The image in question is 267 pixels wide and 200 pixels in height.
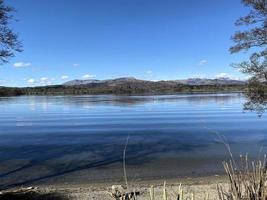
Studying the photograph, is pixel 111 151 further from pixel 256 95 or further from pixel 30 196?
pixel 30 196

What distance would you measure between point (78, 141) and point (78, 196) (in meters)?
13.9

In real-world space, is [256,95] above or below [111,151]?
above

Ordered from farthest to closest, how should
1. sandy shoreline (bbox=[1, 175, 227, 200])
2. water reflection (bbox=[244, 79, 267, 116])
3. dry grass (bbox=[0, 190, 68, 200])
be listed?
water reflection (bbox=[244, 79, 267, 116]) < sandy shoreline (bbox=[1, 175, 227, 200]) < dry grass (bbox=[0, 190, 68, 200])

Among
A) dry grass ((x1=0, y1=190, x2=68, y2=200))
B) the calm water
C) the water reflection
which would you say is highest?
the water reflection

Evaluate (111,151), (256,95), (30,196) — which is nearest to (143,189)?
(30,196)

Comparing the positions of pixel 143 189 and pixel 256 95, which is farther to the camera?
pixel 256 95

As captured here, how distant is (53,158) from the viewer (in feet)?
66.6

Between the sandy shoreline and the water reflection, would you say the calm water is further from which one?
the water reflection

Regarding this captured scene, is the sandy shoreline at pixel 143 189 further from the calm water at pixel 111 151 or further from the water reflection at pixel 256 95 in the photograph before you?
the water reflection at pixel 256 95

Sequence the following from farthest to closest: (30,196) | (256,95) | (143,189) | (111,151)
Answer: (111,151), (256,95), (143,189), (30,196)

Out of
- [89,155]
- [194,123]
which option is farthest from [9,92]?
[89,155]

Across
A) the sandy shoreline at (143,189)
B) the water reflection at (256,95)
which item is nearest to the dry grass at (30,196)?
the sandy shoreline at (143,189)

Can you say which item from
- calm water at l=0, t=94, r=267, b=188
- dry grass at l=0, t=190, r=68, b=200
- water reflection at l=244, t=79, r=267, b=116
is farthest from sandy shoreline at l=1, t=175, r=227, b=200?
water reflection at l=244, t=79, r=267, b=116

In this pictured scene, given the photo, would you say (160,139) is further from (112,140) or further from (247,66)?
(247,66)
